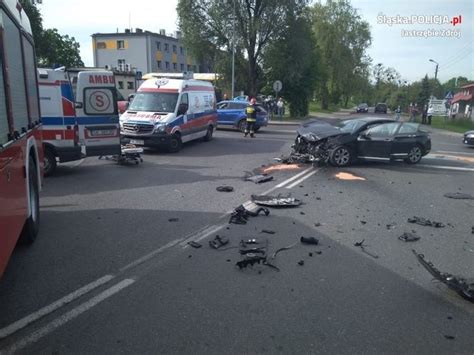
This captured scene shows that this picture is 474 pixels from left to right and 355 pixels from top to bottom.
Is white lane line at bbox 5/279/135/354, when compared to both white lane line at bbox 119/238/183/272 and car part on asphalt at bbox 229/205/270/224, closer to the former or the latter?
white lane line at bbox 119/238/183/272

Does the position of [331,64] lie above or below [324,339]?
above

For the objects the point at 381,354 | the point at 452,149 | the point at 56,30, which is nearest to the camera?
the point at 381,354

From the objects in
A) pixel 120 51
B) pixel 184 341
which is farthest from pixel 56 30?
pixel 184 341

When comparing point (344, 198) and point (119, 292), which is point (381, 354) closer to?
point (119, 292)

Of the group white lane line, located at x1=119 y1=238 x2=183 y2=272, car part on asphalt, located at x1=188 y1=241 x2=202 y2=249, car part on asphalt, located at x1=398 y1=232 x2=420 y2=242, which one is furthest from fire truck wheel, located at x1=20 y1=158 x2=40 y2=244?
car part on asphalt, located at x1=398 y1=232 x2=420 y2=242

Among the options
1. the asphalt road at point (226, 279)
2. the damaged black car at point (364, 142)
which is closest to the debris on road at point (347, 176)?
the damaged black car at point (364, 142)

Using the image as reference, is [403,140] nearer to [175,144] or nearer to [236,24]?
[175,144]

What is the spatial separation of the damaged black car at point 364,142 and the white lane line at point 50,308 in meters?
9.61

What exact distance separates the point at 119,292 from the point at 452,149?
19091mm

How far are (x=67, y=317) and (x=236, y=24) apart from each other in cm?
3570

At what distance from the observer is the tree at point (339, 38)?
200ft

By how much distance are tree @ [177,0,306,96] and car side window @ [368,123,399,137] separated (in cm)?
2498

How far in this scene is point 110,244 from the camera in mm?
5906

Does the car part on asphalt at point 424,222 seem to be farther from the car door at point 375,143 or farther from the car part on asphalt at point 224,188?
the car door at point 375,143
